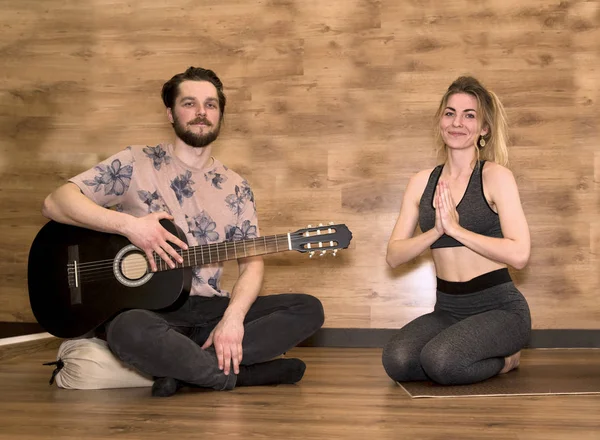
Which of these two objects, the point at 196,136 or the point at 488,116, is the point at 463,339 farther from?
the point at 196,136

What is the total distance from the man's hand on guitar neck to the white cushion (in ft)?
1.39

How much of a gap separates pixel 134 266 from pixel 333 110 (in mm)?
1841

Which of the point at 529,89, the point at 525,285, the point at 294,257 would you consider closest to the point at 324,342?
the point at 294,257

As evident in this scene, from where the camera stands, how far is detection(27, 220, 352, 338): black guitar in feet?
8.64

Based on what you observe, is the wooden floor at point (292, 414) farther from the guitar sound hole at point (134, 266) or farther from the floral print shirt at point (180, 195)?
the floral print shirt at point (180, 195)

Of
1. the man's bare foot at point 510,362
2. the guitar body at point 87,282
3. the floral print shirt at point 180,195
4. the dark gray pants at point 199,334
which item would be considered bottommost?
the man's bare foot at point 510,362

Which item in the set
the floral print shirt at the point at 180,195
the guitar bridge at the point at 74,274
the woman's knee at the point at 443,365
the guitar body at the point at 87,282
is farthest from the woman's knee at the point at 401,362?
the guitar bridge at the point at 74,274

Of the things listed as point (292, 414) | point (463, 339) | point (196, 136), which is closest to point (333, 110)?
point (196, 136)

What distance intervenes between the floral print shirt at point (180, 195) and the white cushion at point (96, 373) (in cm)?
38

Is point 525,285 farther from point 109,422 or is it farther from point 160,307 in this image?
point 109,422

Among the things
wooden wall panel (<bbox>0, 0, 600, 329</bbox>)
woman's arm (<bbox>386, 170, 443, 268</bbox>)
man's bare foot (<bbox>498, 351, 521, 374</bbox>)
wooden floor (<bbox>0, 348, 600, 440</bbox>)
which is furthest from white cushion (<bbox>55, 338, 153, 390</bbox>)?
wooden wall panel (<bbox>0, 0, 600, 329</bbox>)

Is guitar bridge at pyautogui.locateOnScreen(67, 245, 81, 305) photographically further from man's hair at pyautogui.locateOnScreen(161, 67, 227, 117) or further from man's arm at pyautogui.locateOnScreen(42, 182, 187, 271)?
man's hair at pyautogui.locateOnScreen(161, 67, 227, 117)

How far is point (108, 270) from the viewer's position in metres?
2.74

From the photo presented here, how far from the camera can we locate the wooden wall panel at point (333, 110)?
160 inches
